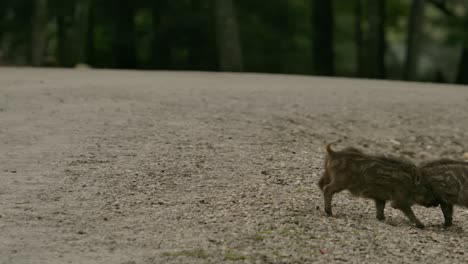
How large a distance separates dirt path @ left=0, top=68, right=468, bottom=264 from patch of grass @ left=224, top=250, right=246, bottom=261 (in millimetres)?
22

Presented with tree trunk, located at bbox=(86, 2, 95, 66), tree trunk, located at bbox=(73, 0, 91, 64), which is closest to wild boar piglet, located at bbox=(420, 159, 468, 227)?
tree trunk, located at bbox=(73, 0, 91, 64)

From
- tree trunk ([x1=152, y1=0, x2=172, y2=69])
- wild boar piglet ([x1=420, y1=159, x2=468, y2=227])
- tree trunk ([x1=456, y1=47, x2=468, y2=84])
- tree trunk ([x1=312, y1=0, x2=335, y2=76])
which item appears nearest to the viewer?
wild boar piglet ([x1=420, y1=159, x2=468, y2=227])

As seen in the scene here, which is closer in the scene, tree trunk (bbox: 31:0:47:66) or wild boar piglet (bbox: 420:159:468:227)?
wild boar piglet (bbox: 420:159:468:227)

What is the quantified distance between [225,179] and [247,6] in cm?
2365

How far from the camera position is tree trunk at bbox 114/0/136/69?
3116cm

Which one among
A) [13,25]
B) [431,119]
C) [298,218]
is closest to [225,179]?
[298,218]

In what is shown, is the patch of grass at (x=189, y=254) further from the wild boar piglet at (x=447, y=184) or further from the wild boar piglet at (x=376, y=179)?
the wild boar piglet at (x=447, y=184)

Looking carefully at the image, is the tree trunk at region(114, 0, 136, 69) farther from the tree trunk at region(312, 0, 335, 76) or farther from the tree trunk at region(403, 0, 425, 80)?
the tree trunk at region(403, 0, 425, 80)

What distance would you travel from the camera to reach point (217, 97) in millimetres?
16078

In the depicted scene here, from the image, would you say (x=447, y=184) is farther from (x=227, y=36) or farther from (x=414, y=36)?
(x=414, y=36)

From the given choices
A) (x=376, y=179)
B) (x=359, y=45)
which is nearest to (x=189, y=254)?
(x=376, y=179)

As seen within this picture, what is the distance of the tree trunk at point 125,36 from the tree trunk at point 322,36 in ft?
17.9

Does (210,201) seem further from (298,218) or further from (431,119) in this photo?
(431,119)

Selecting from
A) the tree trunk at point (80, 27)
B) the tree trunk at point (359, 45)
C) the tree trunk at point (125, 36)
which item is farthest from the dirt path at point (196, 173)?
the tree trunk at point (125, 36)
